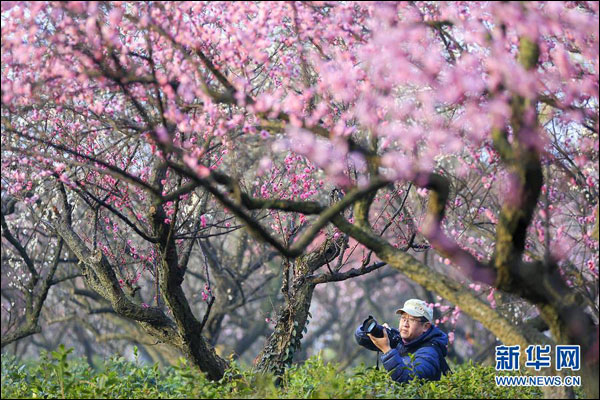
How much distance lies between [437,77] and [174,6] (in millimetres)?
2020

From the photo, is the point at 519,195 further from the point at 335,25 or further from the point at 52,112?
the point at 52,112

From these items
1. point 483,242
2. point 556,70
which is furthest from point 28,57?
point 483,242

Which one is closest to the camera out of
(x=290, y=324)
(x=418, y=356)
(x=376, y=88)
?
(x=376, y=88)

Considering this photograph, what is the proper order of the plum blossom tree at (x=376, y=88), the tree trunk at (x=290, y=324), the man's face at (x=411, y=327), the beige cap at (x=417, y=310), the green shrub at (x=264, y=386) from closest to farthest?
1. the plum blossom tree at (x=376, y=88)
2. the green shrub at (x=264, y=386)
3. the beige cap at (x=417, y=310)
4. the man's face at (x=411, y=327)
5. the tree trunk at (x=290, y=324)

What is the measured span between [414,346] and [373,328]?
21.3 inches

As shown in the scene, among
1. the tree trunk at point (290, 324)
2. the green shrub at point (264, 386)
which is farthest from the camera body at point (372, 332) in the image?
the tree trunk at point (290, 324)

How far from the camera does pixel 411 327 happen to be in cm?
814

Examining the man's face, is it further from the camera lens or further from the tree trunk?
the tree trunk

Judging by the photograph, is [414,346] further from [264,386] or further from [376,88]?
[376,88]

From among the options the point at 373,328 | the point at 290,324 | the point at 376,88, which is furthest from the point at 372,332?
the point at 376,88

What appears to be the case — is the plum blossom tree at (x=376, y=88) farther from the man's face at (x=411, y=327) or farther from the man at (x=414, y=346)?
the man's face at (x=411, y=327)

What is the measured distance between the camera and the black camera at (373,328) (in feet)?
25.8

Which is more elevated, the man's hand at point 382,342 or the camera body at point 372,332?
the camera body at point 372,332

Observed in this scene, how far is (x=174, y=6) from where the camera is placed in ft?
19.4
